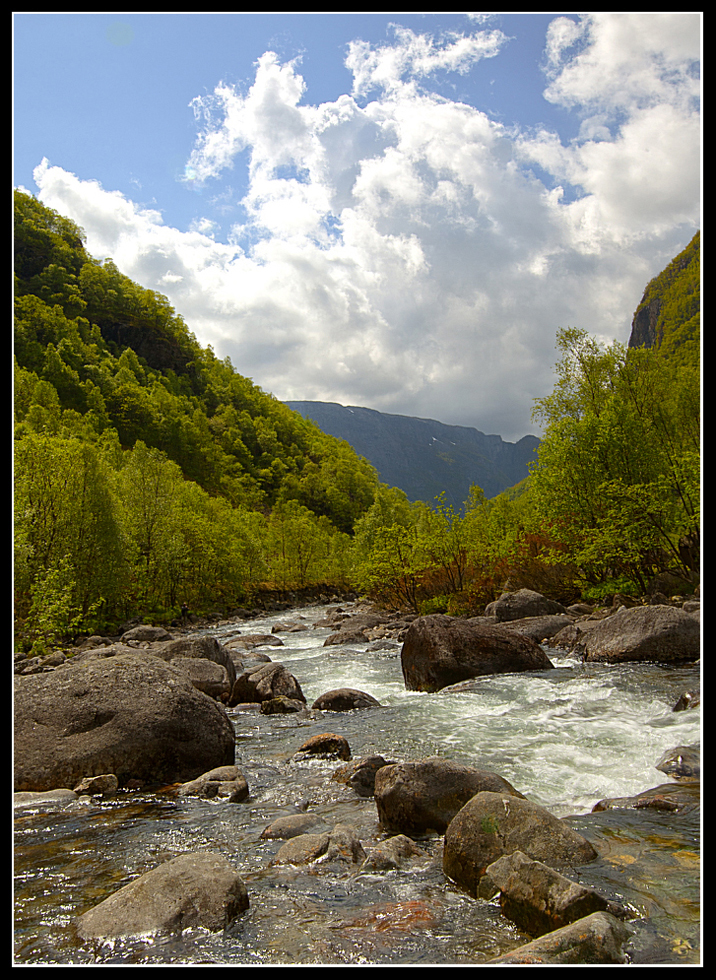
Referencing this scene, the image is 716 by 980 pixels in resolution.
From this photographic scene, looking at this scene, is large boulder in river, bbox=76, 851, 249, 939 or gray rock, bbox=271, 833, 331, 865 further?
gray rock, bbox=271, 833, 331, 865

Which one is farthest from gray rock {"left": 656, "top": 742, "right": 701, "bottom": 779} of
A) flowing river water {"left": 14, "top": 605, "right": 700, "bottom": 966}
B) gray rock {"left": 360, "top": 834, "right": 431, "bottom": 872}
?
gray rock {"left": 360, "top": 834, "right": 431, "bottom": 872}

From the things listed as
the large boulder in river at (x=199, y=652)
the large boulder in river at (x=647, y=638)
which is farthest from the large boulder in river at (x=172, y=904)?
the large boulder in river at (x=647, y=638)

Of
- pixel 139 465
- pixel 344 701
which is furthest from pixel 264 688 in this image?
pixel 139 465

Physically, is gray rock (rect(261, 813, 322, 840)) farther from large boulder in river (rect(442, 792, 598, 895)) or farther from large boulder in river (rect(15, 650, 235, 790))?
large boulder in river (rect(15, 650, 235, 790))

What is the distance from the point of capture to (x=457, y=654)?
53.3 ft

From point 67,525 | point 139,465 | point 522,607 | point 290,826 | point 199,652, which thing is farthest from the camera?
point 139,465

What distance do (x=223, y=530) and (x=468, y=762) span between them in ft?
160

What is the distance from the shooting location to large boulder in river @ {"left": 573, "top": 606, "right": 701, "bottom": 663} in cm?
1548

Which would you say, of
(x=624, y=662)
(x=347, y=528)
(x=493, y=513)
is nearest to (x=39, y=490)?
(x=493, y=513)

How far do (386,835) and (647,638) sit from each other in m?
11.9

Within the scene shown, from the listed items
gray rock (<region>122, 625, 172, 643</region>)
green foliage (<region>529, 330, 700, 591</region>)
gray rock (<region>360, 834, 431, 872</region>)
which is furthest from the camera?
gray rock (<region>122, 625, 172, 643</region>)

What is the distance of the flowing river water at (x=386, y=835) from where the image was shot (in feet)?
14.9

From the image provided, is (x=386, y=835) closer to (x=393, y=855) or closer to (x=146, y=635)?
(x=393, y=855)

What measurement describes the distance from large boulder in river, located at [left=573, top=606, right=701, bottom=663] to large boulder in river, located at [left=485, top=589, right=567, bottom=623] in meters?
6.79
